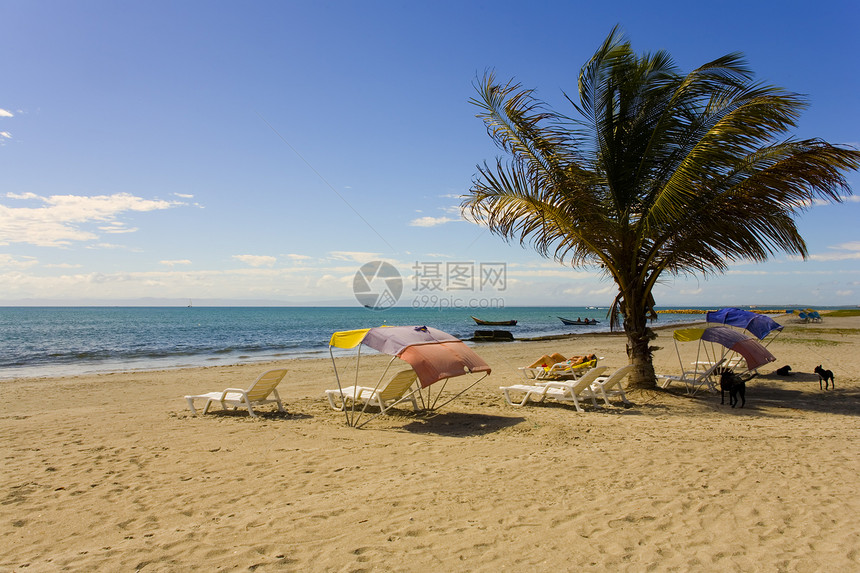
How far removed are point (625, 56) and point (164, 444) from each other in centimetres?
1004

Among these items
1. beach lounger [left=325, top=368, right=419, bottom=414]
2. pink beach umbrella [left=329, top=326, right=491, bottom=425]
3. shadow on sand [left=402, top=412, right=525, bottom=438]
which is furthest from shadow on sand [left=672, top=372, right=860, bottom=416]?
beach lounger [left=325, top=368, right=419, bottom=414]

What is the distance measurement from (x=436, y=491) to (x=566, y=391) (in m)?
5.00

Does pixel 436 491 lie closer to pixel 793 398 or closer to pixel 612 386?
pixel 612 386

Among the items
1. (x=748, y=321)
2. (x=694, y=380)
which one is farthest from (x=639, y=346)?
(x=748, y=321)

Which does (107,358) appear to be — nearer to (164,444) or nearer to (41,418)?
(41,418)

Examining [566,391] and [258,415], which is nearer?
[258,415]

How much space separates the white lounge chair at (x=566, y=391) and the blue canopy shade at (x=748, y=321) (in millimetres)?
5425

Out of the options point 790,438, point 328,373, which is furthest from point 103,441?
point 328,373

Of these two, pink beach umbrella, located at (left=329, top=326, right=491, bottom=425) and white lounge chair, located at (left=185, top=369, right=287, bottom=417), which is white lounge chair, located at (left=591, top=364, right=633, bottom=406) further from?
white lounge chair, located at (left=185, top=369, right=287, bottom=417)

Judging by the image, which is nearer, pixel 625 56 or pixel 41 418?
pixel 41 418

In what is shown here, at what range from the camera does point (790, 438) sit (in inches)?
264

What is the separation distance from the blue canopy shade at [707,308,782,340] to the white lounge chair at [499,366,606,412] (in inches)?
214

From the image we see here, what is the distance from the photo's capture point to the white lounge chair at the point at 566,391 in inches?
358

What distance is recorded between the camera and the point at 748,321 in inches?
520
